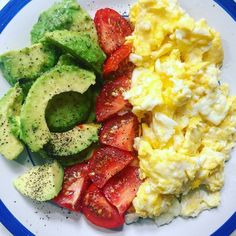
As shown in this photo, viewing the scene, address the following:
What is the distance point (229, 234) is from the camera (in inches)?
94.7

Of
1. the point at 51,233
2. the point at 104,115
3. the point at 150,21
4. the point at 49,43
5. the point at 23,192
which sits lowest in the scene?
the point at 51,233

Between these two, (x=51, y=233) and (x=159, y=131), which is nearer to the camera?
(x=159, y=131)

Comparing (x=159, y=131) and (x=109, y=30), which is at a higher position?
(x=109, y=30)

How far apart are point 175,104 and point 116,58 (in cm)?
32

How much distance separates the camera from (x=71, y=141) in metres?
2.39

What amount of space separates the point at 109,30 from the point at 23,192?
0.77 metres

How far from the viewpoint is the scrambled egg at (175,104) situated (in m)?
2.28

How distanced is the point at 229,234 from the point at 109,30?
983 mm

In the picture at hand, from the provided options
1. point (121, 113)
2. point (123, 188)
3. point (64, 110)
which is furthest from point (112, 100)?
point (123, 188)

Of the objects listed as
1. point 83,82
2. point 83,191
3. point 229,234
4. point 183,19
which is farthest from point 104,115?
point 229,234

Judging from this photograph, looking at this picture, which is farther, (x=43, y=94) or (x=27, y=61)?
(x=27, y=61)

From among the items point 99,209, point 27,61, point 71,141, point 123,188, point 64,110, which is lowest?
point 99,209

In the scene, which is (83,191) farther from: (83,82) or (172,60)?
(172,60)

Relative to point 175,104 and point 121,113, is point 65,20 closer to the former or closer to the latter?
point 121,113
